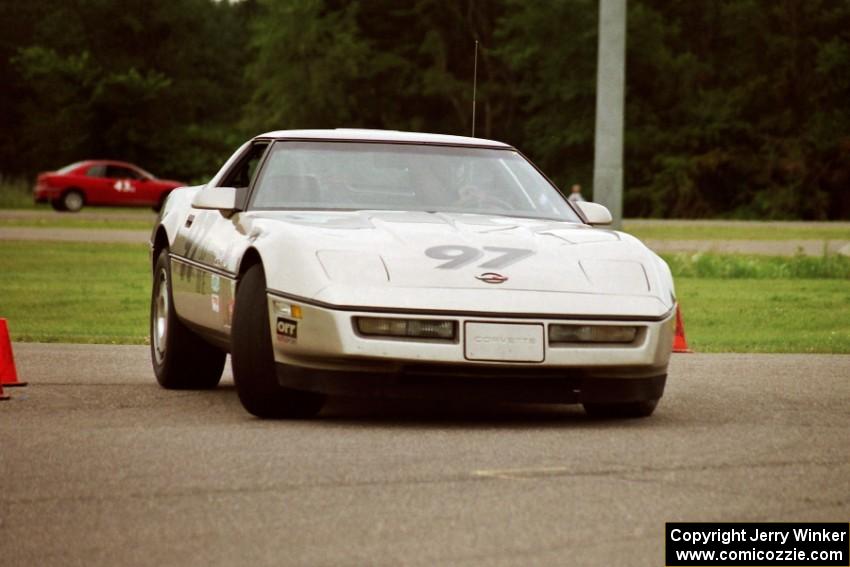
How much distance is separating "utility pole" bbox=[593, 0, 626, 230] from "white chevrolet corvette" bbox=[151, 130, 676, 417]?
737 cm

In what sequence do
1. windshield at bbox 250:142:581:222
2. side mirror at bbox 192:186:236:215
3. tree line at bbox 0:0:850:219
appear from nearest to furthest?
side mirror at bbox 192:186:236:215
windshield at bbox 250:142:581:222
tree line at bbox 0:0:850:219

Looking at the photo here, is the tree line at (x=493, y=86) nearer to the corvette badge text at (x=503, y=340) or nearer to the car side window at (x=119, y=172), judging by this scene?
the car side window at (x=119, y=172)

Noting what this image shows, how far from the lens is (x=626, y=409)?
8.23 metres

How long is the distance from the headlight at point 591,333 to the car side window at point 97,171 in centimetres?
4320

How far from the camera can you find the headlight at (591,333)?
755cm

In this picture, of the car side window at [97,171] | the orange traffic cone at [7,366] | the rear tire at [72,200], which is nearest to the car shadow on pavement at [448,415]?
the orange traffic cone at [7,366]

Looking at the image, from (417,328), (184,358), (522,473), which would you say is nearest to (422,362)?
(417,328)

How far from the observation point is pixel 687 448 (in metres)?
7.12

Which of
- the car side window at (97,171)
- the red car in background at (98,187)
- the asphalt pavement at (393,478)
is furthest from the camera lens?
the car side window at (97,171)

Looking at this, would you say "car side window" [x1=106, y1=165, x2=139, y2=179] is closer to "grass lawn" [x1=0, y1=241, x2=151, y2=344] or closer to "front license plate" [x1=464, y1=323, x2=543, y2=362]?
"grass lawn" [x1=0, y1=241, x2=151, y2=344]

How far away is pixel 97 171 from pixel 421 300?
4364cm

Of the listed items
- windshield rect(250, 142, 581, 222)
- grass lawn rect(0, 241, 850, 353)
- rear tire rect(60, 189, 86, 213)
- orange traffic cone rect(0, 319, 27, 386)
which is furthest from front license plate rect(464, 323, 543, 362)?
rear tire rect(60, 189, 86, 213)

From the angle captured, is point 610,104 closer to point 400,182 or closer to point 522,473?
point 400,182

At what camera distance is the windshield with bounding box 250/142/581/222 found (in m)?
8.85
